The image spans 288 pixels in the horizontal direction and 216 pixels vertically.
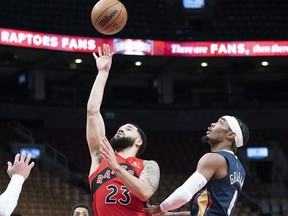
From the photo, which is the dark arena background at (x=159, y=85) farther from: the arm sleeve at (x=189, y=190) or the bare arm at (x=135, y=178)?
the arm sleeve at (x=189, y=190)

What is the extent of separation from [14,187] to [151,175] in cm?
124

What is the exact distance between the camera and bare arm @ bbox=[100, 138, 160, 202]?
192 inches

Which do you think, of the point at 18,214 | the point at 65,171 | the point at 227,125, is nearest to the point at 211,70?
the point at 65,171

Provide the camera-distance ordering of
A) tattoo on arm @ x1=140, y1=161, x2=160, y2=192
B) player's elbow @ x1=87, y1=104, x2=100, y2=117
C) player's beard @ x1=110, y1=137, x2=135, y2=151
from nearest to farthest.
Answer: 1. tattoo on arm @ x1=140, y1=161, x2=160, y2=192
2. player's beard @ x1=110, y1=137, x2=135, y2=151
3. player's elbow @ x1=87, y1=104, x2=100, y2=117

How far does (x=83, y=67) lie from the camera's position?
2367 cm

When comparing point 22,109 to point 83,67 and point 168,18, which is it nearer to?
point 83,67

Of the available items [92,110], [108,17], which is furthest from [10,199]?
[108,17]

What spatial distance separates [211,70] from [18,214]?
35.6ft

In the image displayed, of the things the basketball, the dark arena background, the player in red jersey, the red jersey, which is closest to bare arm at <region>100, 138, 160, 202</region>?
the player in red jersey

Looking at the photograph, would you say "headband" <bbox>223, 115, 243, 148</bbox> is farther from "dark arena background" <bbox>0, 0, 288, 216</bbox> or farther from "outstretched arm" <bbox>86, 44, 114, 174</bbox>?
"dark arena background" <bbox>0, 0, 288, 216</bbox>

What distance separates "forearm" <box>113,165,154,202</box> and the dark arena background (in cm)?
1410

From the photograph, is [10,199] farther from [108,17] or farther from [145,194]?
[108,17]

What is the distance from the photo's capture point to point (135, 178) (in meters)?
4.96

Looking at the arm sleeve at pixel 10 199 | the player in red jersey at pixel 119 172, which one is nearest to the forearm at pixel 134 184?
the player in red jersey at pixel 119 172
